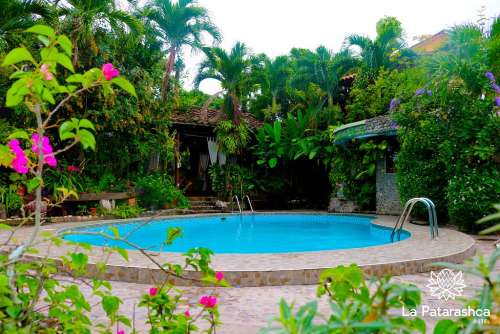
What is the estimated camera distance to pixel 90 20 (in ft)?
40.1

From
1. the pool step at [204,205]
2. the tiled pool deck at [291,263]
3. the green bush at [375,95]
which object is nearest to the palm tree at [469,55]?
the tiled pool deck at [291,263]

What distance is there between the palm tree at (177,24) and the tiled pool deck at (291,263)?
11047 millimetres

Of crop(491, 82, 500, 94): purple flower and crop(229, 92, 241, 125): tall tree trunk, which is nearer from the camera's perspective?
crop(491, 82, 500, 94): purple flower

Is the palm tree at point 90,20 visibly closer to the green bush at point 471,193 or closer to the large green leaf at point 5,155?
the green bush at point 471,193

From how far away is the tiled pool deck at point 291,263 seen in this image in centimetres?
523

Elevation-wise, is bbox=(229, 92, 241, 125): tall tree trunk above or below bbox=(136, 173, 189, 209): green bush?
above

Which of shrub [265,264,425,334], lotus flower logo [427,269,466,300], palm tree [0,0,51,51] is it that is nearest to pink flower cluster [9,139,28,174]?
shrub [265,264,425,334]

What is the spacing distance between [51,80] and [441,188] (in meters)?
10.8

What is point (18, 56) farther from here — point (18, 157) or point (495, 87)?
point (495, 87)

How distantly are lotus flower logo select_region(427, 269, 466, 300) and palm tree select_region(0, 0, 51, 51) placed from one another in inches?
411

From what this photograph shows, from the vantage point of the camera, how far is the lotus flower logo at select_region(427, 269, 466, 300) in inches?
179

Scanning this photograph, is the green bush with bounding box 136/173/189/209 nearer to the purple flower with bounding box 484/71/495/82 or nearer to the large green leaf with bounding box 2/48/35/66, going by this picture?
the purple flower with bounding box 484/71/495/82

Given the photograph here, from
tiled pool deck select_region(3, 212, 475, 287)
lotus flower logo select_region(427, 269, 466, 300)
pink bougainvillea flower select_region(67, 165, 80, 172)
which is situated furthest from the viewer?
pink bougainvillea flower select_region(67, 165, 80, 172)

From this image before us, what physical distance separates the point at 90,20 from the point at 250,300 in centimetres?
1041
